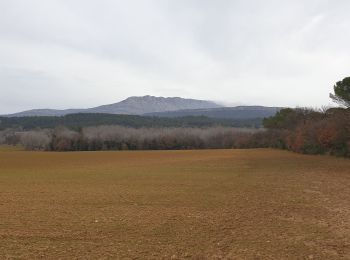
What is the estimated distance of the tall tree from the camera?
55719mm

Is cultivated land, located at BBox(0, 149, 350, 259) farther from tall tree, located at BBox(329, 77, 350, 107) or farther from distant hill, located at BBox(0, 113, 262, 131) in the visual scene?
distant hill, located at BBox(0, 113, 262, 131)

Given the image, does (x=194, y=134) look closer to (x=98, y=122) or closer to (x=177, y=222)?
(x=98, y=122)

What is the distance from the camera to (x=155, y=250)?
35.4ft

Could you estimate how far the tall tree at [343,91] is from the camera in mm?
55719

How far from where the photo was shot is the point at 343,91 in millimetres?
56125

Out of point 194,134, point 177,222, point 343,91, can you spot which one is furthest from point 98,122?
point 177,222

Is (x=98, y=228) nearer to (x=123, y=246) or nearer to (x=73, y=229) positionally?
(x=73, y=229)

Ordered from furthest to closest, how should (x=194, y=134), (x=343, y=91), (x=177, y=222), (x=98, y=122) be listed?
(x=98, y=122), (x=194, y=134), (x=343, y=91), (x=177, y=222)

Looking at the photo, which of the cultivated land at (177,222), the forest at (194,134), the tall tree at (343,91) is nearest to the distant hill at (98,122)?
the forest at (194,134)

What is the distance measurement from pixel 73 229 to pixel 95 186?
14.0 m

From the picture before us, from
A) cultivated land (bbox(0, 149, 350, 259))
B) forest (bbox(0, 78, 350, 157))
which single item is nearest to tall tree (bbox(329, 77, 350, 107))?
forest (bbox(0, 78, 350, 157))

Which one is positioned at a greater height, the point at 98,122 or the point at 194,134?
the point at 98,122

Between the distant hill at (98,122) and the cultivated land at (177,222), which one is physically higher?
the distant hill at (98,122)

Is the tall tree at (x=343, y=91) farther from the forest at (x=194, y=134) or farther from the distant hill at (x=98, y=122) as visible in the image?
the distant hill at (x=98, y=122)
